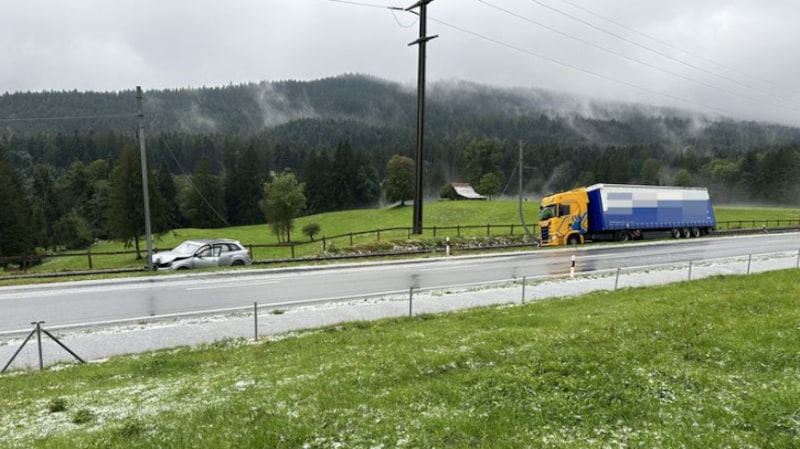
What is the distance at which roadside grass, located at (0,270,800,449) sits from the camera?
456 cm

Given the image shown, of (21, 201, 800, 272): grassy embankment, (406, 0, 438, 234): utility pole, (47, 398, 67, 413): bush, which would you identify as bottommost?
(21, 201, 800, 272): grassy embankment

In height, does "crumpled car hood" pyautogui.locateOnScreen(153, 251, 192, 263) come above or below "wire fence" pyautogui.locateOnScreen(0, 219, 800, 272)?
above

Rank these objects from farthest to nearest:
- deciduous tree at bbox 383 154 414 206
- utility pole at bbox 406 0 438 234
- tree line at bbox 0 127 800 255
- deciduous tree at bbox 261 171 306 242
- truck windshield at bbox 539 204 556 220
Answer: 1. deciduous tree at bbox 383 154 414 206
2. deciduous tree at bbox 261 171 306 242
3. tree line at bbox 0 127 800 255
4. truck windshield at bbox 539 204 556 220
5. utility pole at bbox 406 0 438 234

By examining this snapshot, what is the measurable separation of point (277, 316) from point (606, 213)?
3055 cm

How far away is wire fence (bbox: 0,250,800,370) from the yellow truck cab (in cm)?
1674

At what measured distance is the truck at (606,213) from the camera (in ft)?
118

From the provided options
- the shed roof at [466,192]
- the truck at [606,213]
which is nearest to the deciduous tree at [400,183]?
the shed roof at [466,192]

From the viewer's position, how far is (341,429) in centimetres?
477

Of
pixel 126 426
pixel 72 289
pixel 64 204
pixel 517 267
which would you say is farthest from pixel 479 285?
pixel 64 204

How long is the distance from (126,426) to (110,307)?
33.8 ft

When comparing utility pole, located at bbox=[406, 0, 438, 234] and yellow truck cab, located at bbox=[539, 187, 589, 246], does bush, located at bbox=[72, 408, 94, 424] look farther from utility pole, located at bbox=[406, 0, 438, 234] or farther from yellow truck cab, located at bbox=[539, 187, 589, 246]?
yellow truck cab, located at bbox=[539, 187, 589, 246]

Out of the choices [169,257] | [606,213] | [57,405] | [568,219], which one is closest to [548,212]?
[568,219]

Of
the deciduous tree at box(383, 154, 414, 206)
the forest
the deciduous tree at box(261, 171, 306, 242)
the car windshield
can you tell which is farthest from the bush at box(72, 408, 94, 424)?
the deciduous tree at box(383, 154, 414, 206)

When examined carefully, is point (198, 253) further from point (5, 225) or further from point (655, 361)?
point (5, 225)
